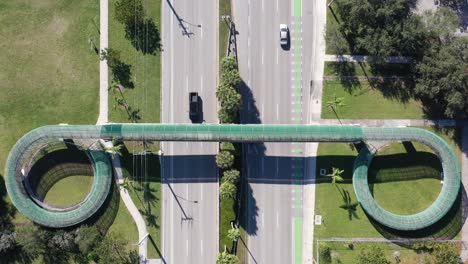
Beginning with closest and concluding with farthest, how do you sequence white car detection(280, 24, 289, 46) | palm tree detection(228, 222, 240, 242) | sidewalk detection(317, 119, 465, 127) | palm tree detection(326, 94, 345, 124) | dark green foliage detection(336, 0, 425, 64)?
dark green foliage detection(336, 0, 425, 64) < palm tree detection(228, 222, 240, 242) < white car detection(280, 24, 289, 46) < palm tree detection(326, 94, 345, 124) < sidewalk detection(317, 119, 465, 127)

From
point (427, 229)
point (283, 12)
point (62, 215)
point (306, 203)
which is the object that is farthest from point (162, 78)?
point (427, 229)

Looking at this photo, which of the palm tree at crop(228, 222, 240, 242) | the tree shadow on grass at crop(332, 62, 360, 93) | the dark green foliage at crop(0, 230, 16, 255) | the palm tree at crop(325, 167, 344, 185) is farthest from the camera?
the tree shadow on grass at crop(332, 62, 360, 93)

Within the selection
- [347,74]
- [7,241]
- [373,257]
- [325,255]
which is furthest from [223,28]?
[7,241]

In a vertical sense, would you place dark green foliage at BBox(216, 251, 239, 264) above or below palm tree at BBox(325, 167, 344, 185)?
below

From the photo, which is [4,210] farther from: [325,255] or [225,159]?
[325,255]

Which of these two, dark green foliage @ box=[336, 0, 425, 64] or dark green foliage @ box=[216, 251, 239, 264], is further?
dark green foliage @ box=[216, 251, 239, 264]

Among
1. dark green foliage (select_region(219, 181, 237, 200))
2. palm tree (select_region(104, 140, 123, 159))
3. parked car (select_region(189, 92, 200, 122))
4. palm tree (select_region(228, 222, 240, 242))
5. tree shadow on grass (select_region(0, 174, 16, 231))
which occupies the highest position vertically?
Answer: parked car (select_region(189, 92, 200, 122))

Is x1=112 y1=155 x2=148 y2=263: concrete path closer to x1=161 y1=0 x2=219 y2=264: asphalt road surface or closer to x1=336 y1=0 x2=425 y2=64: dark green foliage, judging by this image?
x1=161 y1=0 x2=219 y2=264: asphalt road surface

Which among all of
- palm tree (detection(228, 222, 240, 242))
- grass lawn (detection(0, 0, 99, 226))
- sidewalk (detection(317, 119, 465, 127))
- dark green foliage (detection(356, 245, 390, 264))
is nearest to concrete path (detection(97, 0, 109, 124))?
grass lawn (detection(0, 0, 99, 226))
